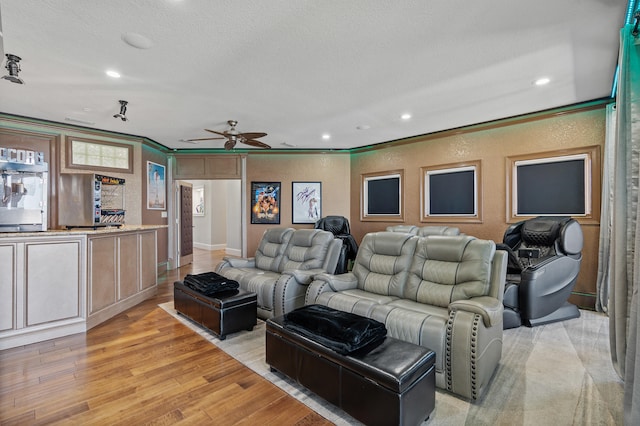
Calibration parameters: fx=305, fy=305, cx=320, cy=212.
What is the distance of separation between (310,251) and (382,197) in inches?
126

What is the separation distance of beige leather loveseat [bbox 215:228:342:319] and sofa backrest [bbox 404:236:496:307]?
49.1 inches

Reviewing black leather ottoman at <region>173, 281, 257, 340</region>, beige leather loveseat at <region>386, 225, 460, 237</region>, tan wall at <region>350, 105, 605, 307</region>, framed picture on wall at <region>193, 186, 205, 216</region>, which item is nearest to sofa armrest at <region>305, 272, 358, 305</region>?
black leather ottoman at <region>173, 281, 257, 340</region>

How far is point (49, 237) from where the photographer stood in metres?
3.17

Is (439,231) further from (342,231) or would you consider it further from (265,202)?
(265,202)

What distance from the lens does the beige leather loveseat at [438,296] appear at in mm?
2096

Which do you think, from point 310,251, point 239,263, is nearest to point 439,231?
point 310,251

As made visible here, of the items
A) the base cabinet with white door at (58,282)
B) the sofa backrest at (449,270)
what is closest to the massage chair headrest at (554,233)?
the sofa backrest at (449,270)

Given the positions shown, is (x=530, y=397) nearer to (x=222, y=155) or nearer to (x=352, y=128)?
(x=352, y=128)

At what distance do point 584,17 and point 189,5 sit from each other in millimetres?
2960

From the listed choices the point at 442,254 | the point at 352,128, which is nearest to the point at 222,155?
the point at 352,128

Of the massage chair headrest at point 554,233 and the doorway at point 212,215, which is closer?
the massage chair headrest at point 554,233

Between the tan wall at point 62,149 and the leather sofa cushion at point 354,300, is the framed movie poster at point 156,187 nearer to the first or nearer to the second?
the tan wall at point 62,149

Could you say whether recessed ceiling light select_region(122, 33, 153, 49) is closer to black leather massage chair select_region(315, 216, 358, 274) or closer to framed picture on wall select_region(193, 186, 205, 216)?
black leather massage chair select_region(315, 216, 358, 274)

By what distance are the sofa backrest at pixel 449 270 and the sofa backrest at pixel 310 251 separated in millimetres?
1255
